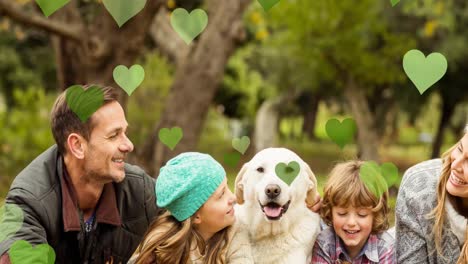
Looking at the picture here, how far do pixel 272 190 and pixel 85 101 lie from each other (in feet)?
3.00

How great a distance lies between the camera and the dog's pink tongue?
9.73 feet

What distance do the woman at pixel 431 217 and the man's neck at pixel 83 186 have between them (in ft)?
4.56

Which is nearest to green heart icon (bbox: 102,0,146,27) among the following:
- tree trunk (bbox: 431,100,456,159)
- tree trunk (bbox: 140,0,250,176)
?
tree trunk (bbox: 140,0,250,176)

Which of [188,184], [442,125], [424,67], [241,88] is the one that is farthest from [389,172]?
[241,88]

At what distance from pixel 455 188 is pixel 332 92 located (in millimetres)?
17958

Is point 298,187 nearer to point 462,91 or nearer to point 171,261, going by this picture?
point 171,261

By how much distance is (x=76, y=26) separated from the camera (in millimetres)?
7402

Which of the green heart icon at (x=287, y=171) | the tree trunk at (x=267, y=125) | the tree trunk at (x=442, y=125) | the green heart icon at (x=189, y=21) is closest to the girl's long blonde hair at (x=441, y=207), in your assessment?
the green heart icon at (x=287, y=171)

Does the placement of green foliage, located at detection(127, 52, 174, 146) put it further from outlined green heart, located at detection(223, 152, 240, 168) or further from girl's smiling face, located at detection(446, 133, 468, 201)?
girl's smiling face, located at detection(446, 133, 468, 201)

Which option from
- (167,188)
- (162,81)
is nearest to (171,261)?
(167,188)

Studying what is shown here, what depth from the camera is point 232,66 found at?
75.6 feet

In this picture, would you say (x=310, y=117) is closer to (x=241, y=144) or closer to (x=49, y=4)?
(x=241, y=144)

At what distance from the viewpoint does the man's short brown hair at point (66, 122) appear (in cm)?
318

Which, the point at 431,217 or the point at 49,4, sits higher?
the point at 49,4
